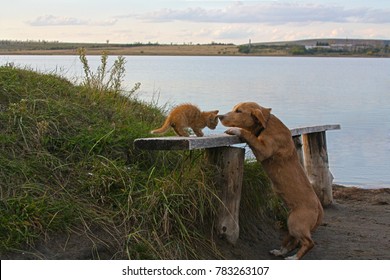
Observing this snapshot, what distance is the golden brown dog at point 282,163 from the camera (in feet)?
21.9

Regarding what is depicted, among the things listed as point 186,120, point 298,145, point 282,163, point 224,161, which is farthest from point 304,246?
point 298,145

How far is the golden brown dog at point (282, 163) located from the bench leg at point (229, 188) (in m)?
0.19

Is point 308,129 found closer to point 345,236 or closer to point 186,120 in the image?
point 345,236

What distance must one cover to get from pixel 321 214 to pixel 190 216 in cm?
136

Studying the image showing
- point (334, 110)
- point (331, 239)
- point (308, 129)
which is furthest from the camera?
point (334, 110)

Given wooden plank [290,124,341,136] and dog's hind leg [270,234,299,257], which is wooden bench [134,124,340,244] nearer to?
dog's hind leg [270,234,299,257]

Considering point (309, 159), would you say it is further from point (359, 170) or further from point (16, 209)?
point (16, 209)

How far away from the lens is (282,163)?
6797 millimetres

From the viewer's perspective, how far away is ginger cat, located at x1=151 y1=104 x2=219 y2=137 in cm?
703

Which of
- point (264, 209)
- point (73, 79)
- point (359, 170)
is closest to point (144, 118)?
point (73, 79)

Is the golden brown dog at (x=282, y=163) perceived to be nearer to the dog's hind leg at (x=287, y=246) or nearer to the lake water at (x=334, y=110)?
the dog's hind leg at (x=287, y=246)

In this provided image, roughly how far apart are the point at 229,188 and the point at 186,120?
2.70 ft

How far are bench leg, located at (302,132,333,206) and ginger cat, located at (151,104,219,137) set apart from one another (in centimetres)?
291

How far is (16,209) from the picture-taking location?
6.06 meters
